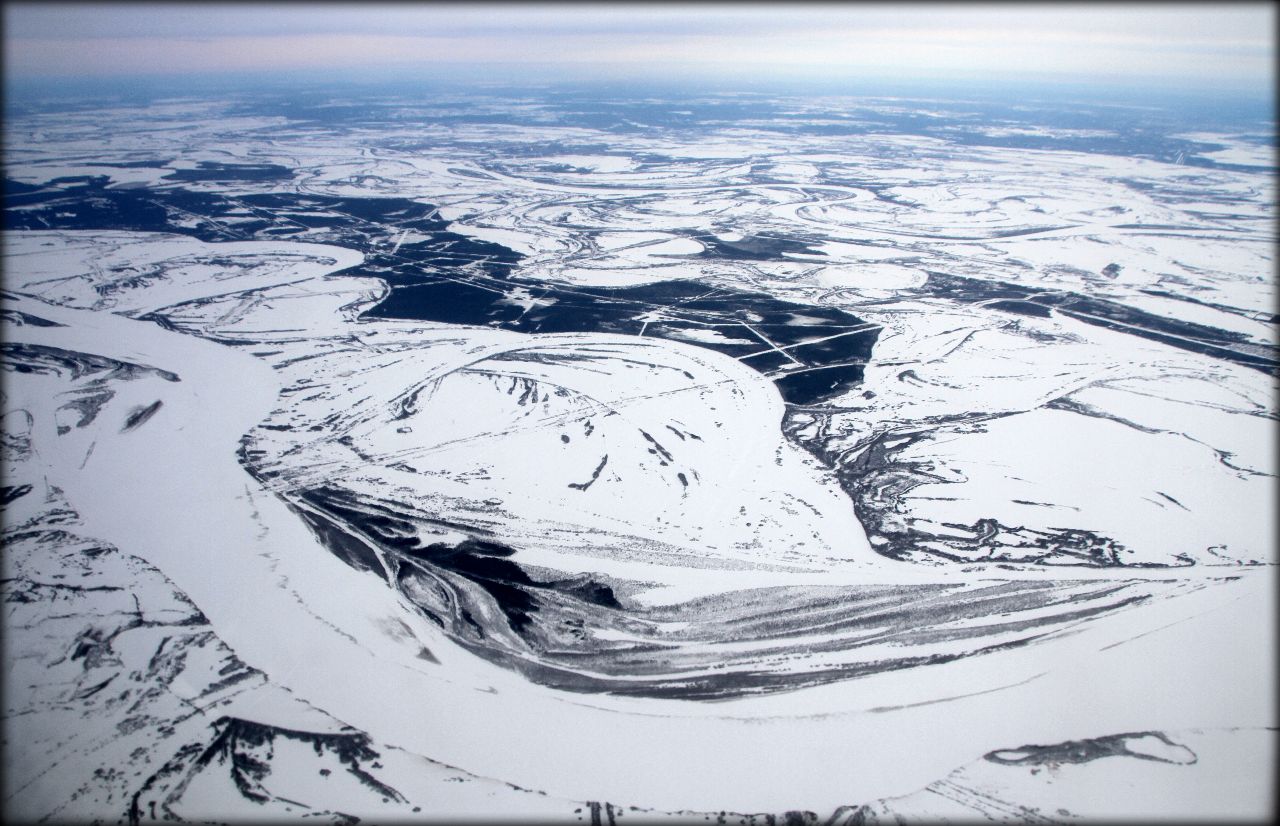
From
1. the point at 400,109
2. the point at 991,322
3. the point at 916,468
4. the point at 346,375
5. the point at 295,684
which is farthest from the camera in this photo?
the point at 400,109

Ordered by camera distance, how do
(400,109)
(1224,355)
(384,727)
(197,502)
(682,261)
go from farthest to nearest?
(400,109) < (682,261) < (1224,355) < (197,502) < (384,727)

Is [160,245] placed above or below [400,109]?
below

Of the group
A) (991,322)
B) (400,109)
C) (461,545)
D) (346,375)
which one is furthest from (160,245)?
(400,109)

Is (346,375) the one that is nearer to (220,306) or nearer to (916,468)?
(220,306)

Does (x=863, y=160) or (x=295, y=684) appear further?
(x=863, y=160)

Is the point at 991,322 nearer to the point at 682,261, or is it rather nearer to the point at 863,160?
the point at 682,261

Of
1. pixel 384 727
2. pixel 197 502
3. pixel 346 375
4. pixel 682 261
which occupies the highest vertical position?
pixel 682 261

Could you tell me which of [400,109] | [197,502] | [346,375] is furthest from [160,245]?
[400,109]
